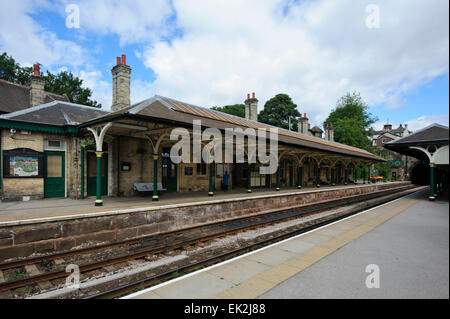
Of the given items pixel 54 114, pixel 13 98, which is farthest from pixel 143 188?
pixel 13 98

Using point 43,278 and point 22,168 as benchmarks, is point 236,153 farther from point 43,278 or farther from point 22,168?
point 43,278

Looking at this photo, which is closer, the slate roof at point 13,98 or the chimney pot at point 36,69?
the chimney pot at point 36,69

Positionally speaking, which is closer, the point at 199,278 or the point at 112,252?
the point at 199,278

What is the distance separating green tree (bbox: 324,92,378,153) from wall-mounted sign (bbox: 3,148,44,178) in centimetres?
4409

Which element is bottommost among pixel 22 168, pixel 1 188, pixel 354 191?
pixel 354 191

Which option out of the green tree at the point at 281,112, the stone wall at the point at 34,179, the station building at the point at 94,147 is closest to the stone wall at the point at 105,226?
the station building at the point at 94,147

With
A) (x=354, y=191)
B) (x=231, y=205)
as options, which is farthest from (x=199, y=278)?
(x=354, y=191)

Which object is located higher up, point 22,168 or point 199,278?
point 22,168

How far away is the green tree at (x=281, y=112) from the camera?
48406mm

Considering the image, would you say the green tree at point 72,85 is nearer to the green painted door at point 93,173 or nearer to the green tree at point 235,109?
the green tree at point 235,109

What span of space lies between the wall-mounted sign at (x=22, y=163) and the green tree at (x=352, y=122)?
44.1 meters
